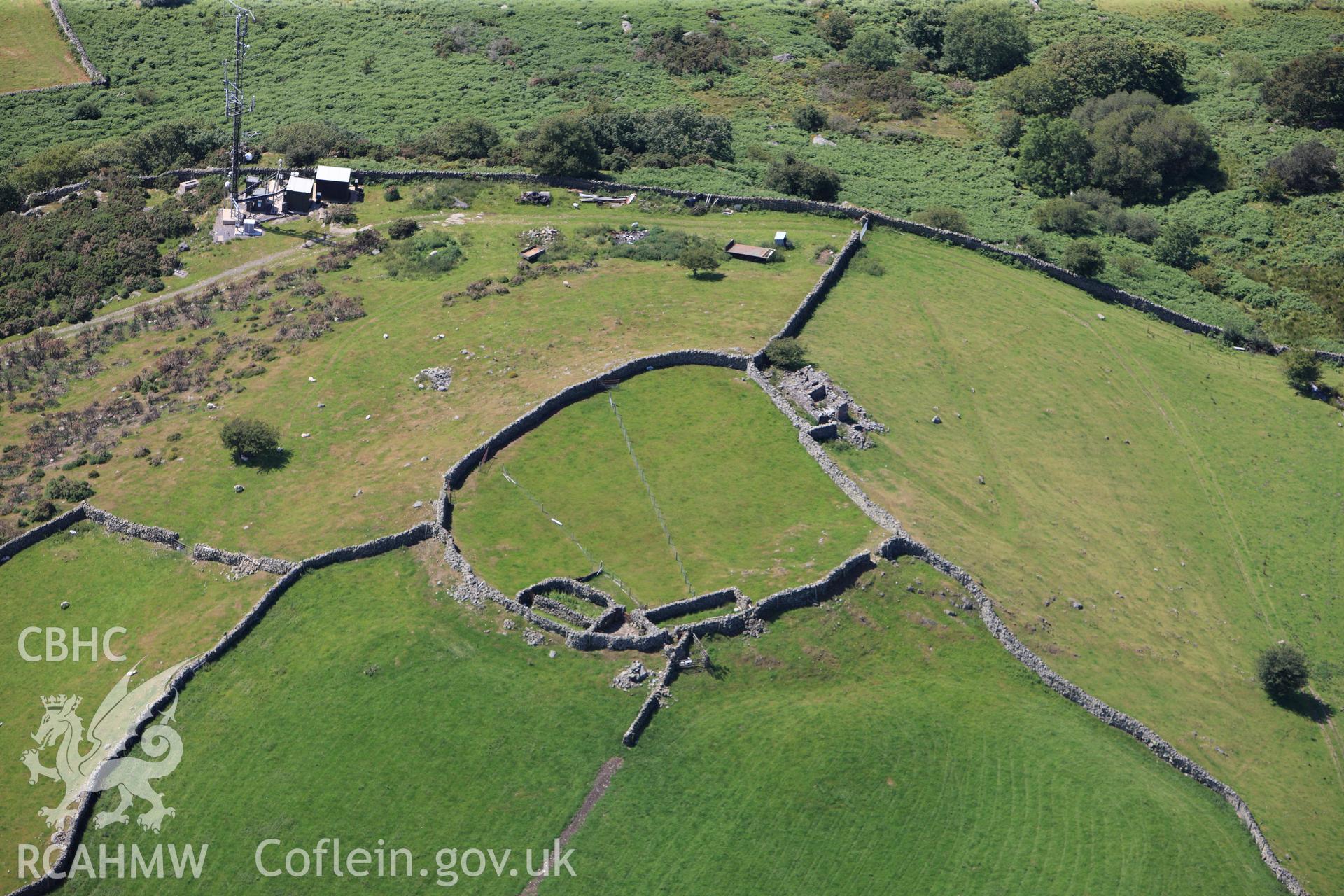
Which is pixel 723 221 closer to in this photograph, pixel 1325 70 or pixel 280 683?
pixel 280 683

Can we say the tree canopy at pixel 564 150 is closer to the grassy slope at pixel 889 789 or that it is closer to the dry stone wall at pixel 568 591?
the dry stone wall at pixel 568 591

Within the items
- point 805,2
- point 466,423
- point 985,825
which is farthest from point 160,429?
point 805,2

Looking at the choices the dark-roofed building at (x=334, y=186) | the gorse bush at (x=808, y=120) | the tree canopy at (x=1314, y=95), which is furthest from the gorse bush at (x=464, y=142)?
the tree canopy at (x=1314, y=95)

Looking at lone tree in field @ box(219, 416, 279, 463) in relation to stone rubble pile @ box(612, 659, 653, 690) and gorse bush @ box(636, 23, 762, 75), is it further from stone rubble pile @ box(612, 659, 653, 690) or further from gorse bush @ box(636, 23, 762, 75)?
gorse bush @ box(636, 23, 762, 75)

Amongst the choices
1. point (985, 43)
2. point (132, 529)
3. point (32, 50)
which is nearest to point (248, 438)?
point (132, 529)

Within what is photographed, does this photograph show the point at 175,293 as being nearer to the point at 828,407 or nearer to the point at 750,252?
the point at 750,252

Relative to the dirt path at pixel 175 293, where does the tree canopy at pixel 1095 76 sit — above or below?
above
